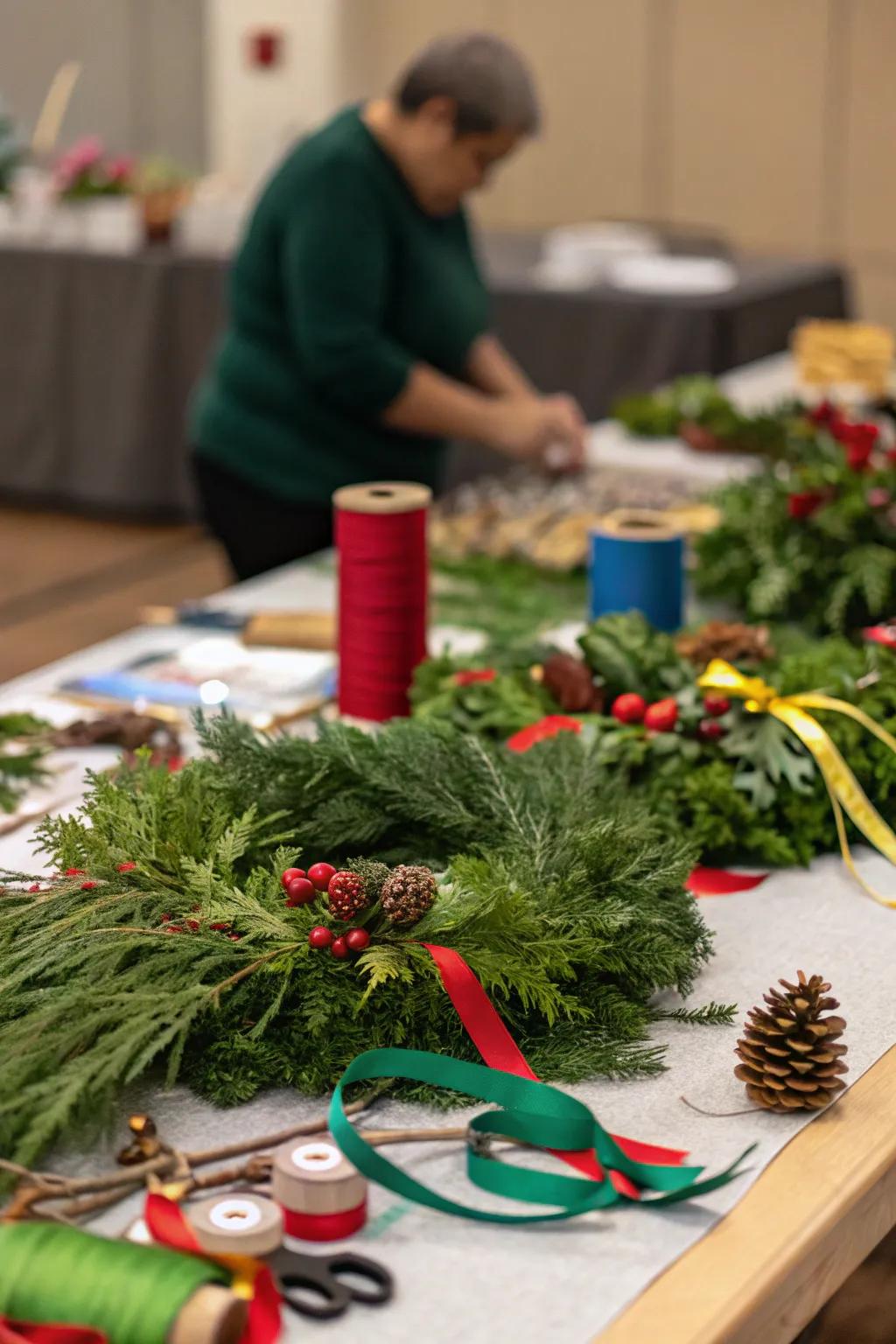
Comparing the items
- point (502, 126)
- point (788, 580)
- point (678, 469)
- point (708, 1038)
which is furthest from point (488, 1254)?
point (678, 469)

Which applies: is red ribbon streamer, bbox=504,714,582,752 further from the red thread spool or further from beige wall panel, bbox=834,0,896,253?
beige wall panel, bbox=834,0,896,253

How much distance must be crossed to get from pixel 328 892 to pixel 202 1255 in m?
0.28

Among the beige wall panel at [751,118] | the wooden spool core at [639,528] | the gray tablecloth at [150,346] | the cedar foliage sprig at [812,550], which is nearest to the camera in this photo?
the wooden spool core at [639,528]

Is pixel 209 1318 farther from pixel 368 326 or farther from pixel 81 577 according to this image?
pixel 81 577

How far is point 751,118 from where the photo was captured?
22.2ft

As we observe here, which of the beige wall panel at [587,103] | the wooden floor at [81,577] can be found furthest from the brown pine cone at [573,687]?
the beige wall panel at [587,103]

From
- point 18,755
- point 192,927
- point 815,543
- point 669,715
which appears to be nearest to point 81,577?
point 815,543

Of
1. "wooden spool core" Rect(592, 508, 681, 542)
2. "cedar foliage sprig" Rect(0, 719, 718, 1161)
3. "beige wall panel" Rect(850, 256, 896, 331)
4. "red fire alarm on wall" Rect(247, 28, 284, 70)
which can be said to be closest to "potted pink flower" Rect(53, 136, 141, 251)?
"red fire alarm on wall" Rect(247, 28, 284, 70)

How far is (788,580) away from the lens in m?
1.91

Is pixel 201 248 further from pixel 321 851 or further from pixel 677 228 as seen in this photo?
pixel 321 851

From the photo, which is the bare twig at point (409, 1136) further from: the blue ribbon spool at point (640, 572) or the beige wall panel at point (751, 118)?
the beige wall panel at point (751, 118)

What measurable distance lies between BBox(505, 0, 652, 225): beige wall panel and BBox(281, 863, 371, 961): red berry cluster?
21.3 feet

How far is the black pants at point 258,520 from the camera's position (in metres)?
2.54

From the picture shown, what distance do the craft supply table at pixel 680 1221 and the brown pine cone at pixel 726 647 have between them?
0.41 metres
